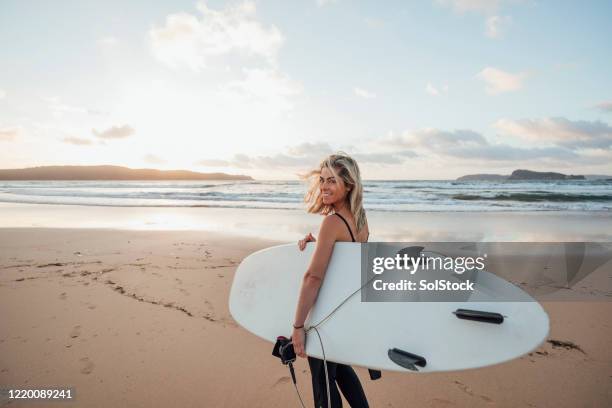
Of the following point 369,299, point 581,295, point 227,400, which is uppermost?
point 369,299

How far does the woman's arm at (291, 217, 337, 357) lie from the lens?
1.75 m

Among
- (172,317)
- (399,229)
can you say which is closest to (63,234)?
(172,317)

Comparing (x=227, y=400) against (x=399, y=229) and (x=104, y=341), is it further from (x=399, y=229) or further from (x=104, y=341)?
(x=399, y=229)

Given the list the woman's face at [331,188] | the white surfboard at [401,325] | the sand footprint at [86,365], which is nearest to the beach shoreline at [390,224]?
the sand footprint at [86,365]

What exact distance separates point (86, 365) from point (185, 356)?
0.81 m

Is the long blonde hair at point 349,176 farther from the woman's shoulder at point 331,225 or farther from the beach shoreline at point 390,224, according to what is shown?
the beach shoreline at point 390,224

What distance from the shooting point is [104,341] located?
130 inches

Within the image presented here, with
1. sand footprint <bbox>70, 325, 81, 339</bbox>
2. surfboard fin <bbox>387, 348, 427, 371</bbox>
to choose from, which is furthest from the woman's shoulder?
sand footprint <bbox>70, 325, 81, 339</bbox>

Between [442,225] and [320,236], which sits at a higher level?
[320,236]

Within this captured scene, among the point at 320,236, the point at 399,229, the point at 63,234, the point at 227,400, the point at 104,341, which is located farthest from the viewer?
the point at 399,229

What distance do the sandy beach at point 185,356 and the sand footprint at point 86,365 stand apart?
1cm

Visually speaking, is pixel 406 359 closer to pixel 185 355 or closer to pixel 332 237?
pixel 332 237

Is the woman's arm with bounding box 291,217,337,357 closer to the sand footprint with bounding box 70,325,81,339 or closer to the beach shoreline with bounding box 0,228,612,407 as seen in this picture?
the beach shoreline with bounding box 0,228,612,407

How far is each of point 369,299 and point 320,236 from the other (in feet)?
1.60
